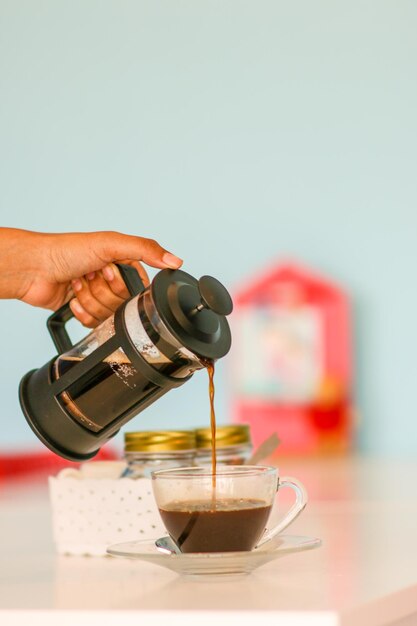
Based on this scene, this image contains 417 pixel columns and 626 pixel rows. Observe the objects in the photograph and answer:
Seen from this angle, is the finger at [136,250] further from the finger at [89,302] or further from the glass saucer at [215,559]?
the glass saucer at [215,559]

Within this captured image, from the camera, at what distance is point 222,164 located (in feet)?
11.0

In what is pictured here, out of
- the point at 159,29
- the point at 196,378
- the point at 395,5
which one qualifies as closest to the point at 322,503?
the point at 196,378

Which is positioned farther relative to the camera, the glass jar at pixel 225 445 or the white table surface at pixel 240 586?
the glass jar at pixel 225 445

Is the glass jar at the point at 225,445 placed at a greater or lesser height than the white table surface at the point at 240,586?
greater

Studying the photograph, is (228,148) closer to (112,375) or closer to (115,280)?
(115,280)

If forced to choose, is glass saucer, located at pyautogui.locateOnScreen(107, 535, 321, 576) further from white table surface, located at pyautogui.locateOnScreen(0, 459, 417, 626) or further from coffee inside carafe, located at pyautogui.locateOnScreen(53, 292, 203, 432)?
coffee inside carafe, located at pyautogui.locateOnScreen(53, 292, 203, 432)

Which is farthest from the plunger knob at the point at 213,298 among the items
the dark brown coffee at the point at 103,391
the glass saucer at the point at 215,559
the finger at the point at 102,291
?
the finger at the point at 102,291

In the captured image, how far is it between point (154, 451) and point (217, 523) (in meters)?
0.26

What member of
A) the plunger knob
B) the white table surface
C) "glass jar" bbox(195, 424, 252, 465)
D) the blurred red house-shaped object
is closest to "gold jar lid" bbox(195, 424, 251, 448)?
"glass jar" bbox(195, 424, 252, 465)

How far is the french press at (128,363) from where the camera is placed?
951 millimetres

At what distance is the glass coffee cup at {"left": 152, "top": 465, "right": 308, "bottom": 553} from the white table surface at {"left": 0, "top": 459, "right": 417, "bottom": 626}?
0.11 ft

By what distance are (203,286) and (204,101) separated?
253cm

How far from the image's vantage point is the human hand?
1.20m

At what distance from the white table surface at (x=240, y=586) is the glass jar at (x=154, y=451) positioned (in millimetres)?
112
